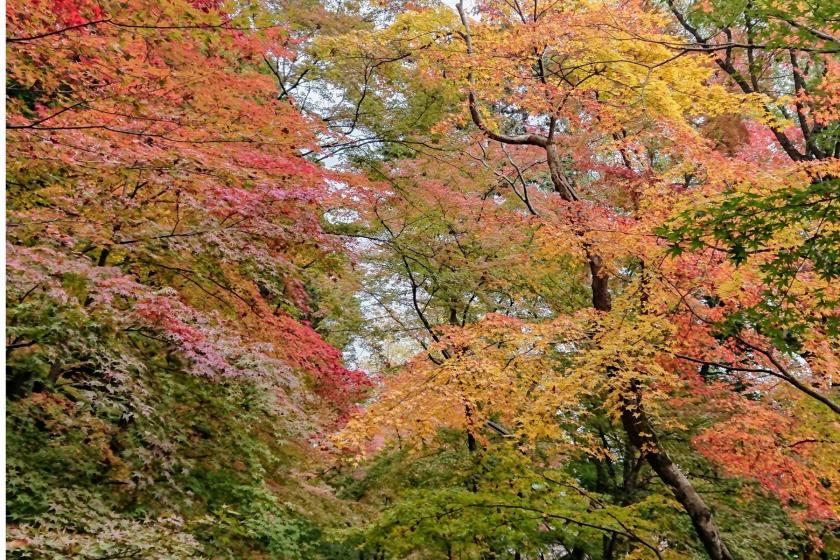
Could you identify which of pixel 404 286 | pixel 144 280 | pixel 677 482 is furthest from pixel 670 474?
pixel 144 280

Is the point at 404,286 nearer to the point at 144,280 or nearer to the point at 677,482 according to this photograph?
the point at 677,482

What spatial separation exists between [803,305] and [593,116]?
4.03 m

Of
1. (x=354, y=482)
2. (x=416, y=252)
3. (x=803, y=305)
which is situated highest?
(x=416, y=252)

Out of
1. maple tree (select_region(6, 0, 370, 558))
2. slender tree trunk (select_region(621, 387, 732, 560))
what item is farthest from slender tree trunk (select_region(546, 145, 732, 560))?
maple tree (select_region(6, 0, 370, 558))

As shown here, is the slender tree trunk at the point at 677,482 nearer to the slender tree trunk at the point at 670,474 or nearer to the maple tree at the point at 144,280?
the slender tree trunk at the point at 670,474

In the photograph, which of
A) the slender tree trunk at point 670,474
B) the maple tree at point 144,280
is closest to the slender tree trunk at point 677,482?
the slender tree trunk at point 670,474

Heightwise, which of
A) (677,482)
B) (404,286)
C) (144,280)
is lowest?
(677,482)

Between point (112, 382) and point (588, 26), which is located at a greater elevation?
point (588, 26)

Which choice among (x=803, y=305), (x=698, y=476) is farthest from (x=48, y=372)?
(x=698, y=476)

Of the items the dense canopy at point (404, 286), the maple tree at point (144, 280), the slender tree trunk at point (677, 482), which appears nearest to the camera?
the maple tree at point (144, 280)

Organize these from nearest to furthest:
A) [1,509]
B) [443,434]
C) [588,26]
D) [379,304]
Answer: [1,509] < [588,26] < [443,434] < [379,304]

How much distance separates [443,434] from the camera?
934 centimetres

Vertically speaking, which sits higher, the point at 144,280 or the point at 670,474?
the point at 144,280

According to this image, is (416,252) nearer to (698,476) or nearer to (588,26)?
(588,26)
